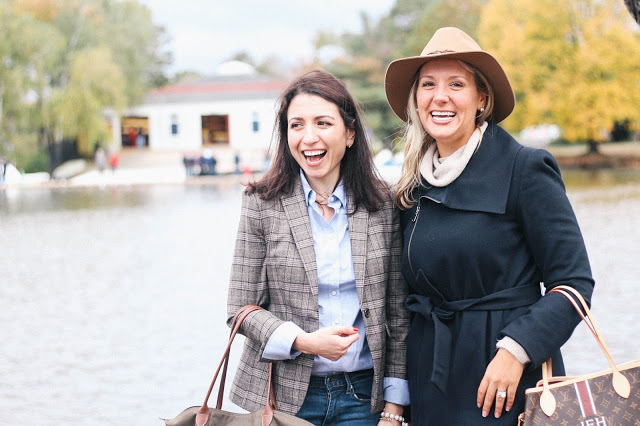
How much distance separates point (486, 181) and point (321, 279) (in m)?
0.62

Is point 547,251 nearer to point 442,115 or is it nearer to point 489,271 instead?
point 489,271

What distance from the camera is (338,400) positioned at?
104 inches

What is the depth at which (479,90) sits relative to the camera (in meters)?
2.65

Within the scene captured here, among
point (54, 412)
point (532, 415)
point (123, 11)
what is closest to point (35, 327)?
point (54, 412)

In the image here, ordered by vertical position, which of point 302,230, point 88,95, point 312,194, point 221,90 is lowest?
point 302,230

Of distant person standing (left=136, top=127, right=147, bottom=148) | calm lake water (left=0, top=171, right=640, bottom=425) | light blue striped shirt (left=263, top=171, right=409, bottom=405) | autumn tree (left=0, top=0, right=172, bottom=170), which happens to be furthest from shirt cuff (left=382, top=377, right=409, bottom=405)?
distant person standing (left=136, top=127, right=147, bottom=148)

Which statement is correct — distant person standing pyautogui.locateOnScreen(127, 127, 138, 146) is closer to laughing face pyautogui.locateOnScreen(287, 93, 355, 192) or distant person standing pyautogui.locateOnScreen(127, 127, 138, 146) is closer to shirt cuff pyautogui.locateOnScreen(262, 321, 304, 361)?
laughing face pyautogui.locateOnScreen(287, 93, 355, 192)

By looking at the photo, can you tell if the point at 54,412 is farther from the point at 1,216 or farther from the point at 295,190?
the point at 1,216

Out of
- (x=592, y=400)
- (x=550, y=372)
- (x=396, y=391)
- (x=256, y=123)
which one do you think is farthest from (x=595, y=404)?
(x=256, y=123)

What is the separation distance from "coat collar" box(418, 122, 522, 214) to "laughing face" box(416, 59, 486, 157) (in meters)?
0.09

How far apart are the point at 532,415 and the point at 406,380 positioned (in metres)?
0.55

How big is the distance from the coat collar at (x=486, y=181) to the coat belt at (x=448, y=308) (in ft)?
0.84

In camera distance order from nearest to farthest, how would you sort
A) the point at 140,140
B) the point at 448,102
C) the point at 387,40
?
the point at 448,102
the point at 387,40
the point at 140,140

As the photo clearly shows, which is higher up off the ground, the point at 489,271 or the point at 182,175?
the point at 489,271
